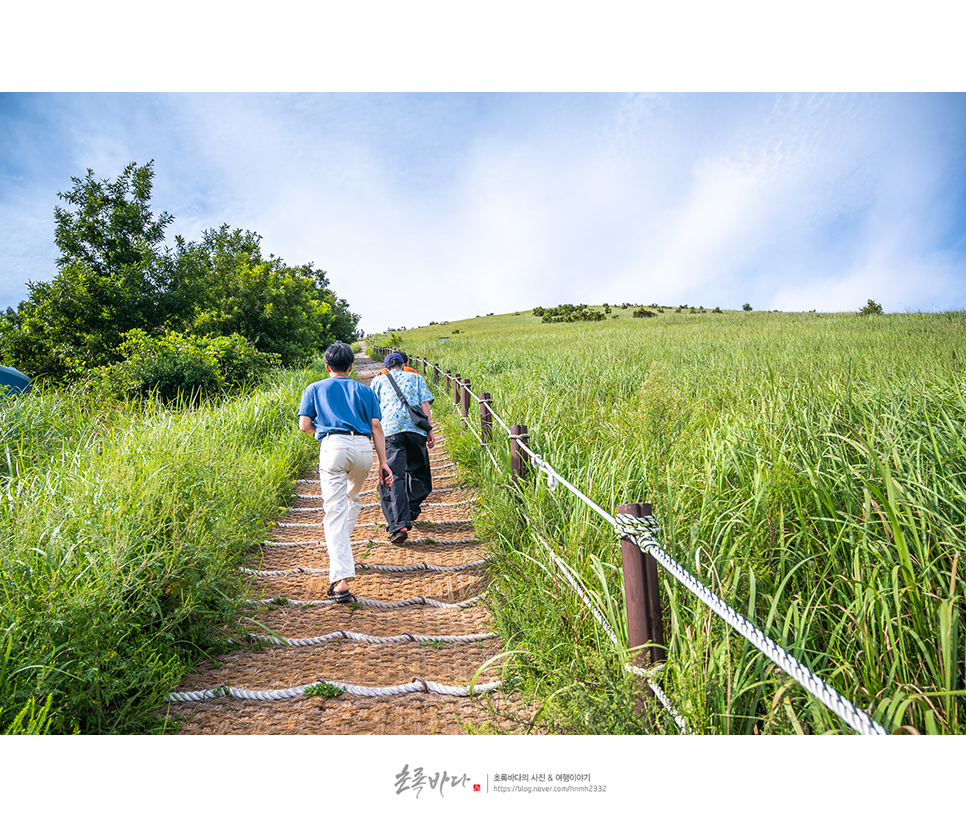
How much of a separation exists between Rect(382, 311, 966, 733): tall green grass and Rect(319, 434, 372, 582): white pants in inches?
39.6

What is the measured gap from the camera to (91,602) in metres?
2.03

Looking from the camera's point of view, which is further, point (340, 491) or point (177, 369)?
point (177, 369)

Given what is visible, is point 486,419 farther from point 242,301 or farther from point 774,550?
point 242,301

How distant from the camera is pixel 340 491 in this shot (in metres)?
3.08

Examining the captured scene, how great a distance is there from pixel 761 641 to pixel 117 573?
2.58m

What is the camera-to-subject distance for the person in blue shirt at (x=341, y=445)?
9.95 feet

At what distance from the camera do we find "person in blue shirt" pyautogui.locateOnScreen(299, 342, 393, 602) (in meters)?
3.03

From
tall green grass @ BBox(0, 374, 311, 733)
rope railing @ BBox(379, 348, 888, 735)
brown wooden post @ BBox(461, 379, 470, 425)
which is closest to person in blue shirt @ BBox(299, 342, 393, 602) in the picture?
tall green grass @ BBox(0, 374, 311, 733)

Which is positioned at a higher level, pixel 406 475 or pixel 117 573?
pixel 406 475

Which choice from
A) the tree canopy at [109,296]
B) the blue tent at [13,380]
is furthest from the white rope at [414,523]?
the tree canopy at [109,296]

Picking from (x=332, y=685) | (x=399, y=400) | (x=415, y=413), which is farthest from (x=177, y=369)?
(x=332, y=685)
